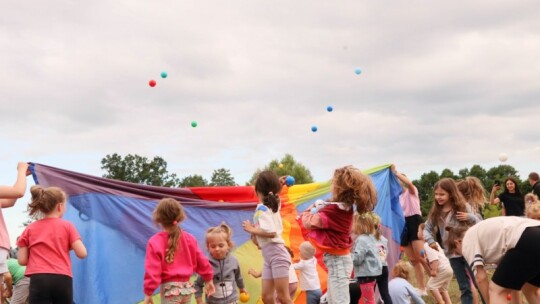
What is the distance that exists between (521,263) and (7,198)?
3.83 meters

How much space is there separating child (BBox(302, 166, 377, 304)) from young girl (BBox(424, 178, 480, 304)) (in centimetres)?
139

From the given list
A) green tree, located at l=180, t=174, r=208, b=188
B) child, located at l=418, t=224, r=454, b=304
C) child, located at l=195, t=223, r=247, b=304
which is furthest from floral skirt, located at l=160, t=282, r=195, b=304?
green tree, located at l=180, t=174, r=208, b=188

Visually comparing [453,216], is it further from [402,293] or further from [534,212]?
[534,212]

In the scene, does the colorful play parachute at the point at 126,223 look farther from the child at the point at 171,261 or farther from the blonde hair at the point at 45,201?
the child at the point at 171,261

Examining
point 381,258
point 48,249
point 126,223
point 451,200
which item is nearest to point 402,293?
point 381,258

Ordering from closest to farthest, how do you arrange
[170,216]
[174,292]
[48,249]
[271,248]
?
1. [48,249]
2. [174,292]
3. [170,216]
4. [271,248]

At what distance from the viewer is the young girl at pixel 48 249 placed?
4.61 metres

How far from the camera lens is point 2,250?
193 inches

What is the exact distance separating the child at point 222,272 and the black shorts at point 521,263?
249 cm

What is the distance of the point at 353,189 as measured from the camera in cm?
476

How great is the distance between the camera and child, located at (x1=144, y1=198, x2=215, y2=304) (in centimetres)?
473

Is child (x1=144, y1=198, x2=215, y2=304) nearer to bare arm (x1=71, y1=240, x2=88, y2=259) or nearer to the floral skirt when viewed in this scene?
the floral skirt

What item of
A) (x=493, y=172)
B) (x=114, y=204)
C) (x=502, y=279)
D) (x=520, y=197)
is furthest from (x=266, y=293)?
(x=493, y=172)

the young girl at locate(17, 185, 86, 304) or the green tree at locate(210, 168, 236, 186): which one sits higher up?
the green tree at locate(210, 168, 236, 186)
